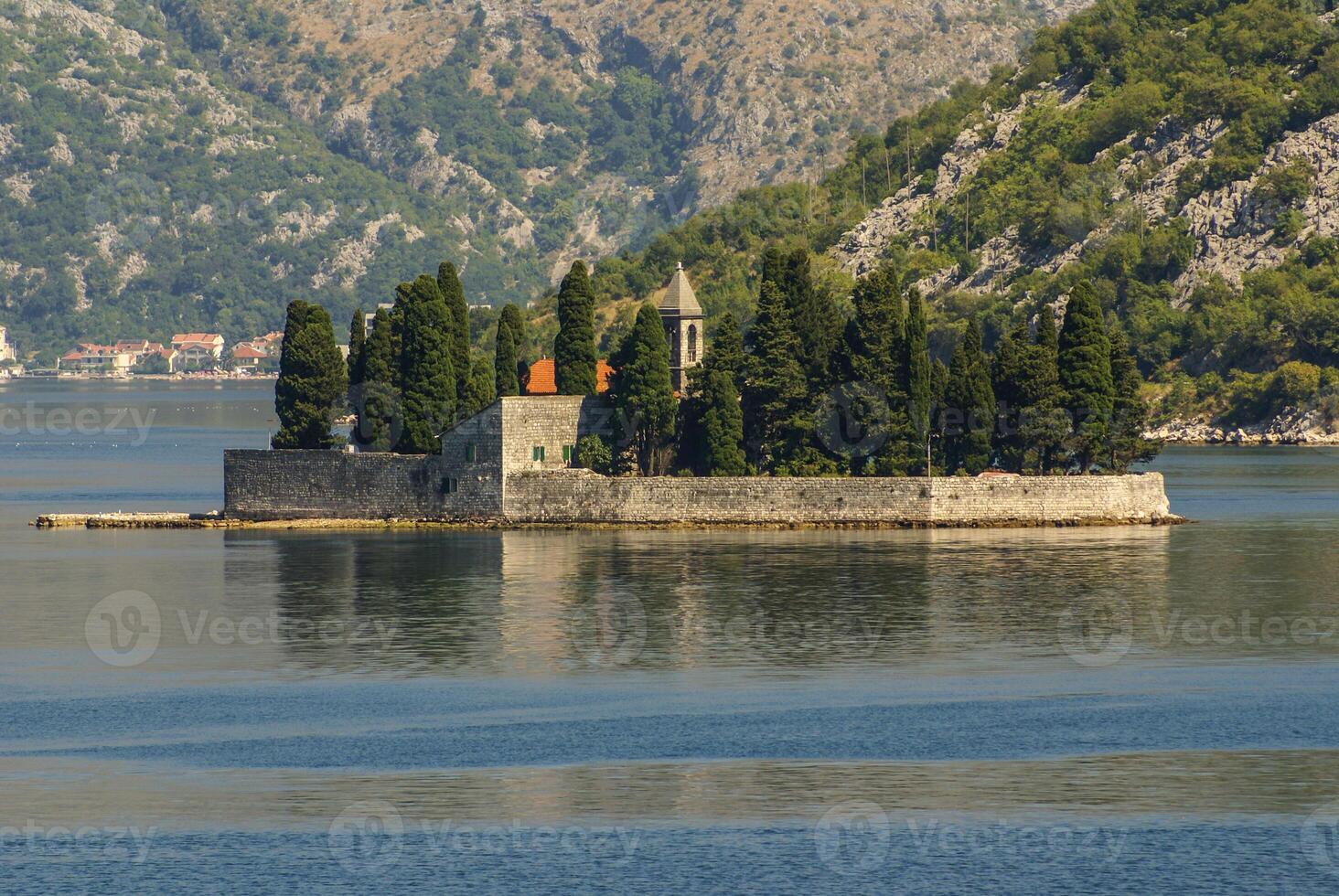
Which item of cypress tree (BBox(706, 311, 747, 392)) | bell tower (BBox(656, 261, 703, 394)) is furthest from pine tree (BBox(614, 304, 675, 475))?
bell tower (BBox(656, 261, 703, 394))

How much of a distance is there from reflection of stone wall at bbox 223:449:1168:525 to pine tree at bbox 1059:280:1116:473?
7.21 ft

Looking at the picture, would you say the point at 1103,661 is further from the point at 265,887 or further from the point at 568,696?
the point at 265,887

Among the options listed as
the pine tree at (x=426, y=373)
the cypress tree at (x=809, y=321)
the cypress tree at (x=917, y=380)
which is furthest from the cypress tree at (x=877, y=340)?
the pine tree at (x=426, y=373)

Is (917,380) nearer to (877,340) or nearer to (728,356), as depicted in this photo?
(877,340)

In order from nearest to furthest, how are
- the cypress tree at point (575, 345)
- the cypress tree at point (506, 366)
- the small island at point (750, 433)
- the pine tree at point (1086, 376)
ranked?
the small island at point (750, 433)
the pine tree at point (1086, 376)
the cypress tree at point (575, 345)
the cypress tree at point (506, 366)

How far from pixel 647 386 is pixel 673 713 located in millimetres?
42454

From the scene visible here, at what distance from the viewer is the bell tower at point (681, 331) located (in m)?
111

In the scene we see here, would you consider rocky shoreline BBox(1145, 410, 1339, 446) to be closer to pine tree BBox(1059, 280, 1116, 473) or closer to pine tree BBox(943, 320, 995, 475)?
pine tree BBox(1059, 280, 1116, 473)

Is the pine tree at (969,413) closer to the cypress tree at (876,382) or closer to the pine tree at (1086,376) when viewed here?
the cypress tree at (876,382)

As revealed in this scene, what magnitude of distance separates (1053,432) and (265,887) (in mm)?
65212

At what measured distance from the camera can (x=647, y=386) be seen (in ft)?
345

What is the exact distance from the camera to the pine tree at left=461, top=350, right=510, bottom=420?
108500 millimetres

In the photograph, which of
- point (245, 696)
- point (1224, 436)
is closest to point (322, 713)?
point (245, 696)

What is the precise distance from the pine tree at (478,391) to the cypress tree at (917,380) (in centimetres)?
2051
